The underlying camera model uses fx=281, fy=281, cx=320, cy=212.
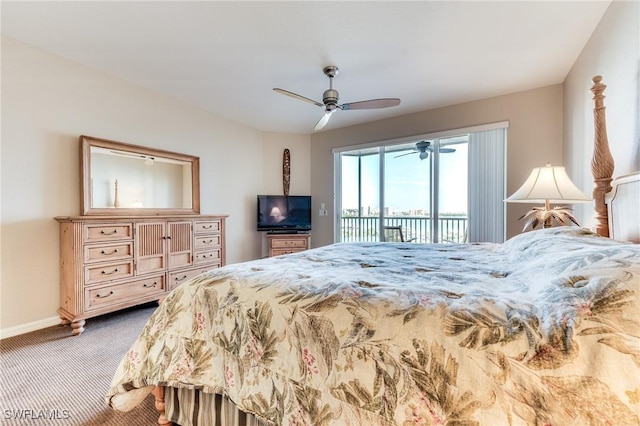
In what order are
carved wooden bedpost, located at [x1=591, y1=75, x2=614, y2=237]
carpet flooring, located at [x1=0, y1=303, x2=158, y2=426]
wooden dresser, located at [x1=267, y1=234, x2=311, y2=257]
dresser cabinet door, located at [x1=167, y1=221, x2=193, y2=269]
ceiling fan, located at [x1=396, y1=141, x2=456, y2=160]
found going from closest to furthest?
carpet flooring, located at [x1=0, y1=303, x2=158, y2=426] < carved wooden bedpost, located at [x1=591, y1=75, x2=614, y2=237] < dresser cabinet door, located at [x1=167, y1=221, x2=193, y2=269] < ceiling fan, located at [x1=396, y1=141, x2=456, y2=160] < wooden dresser, located at [x1=267, y1=234, x2=311, y2=257]

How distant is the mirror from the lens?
2795 millimetres

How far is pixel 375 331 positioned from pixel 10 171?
10.6 feet

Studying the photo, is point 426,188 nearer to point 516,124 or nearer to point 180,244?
point 516,124

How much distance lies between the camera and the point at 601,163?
1.60m

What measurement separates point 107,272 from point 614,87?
4219 millimetres

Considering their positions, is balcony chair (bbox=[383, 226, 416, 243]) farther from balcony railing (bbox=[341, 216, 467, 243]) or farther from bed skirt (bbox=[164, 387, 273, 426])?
bed skirt (bbox=[164, 387, 273, 426])

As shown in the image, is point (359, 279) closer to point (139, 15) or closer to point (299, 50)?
point (299, 50)

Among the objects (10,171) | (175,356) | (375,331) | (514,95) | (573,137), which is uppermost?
(514,95)

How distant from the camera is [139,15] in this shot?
2.04 meters

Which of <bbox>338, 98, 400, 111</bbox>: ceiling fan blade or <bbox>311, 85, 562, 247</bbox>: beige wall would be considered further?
<bbox>311, 85, 562, 247</bbox>: beige wall

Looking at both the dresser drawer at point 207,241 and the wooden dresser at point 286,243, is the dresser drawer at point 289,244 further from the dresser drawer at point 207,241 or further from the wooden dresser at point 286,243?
the dresser drawer at point 207,241

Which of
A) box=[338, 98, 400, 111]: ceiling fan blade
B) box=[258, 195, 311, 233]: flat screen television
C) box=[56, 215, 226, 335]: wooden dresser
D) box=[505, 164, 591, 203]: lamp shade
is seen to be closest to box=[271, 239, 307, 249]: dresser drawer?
box=[258, 195, 311, 233]: flat screen television

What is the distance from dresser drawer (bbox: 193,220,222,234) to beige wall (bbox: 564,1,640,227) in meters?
3.76

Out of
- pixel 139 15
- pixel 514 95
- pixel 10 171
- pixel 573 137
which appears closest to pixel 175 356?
pixel 139 15
